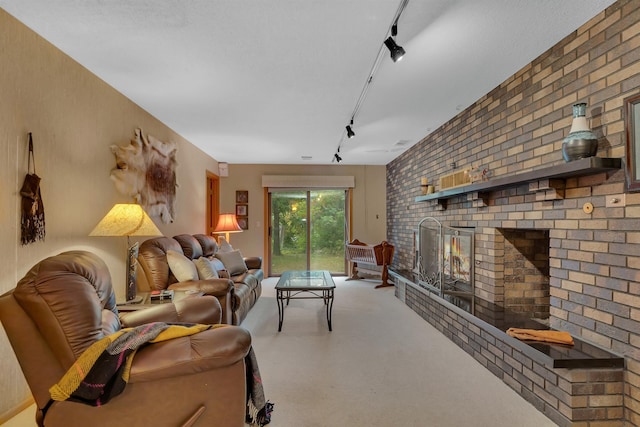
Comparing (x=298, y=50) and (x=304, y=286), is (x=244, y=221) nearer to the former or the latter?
(x=304, y=286)

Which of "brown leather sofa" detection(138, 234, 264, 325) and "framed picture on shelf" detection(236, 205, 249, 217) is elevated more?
"framed picture on shelf" detection(236, 205, 249, 217)

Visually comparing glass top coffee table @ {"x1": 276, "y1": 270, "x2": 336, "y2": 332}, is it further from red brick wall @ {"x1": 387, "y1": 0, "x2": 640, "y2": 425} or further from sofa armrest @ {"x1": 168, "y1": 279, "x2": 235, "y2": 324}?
red brick wall @ {"x1": 387, "y1": 0, "x2": 640, "y2": 425}

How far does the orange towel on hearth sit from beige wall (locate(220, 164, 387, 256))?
4.76m

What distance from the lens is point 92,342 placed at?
1.28m

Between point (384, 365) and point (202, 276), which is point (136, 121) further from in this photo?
point (384, 365)

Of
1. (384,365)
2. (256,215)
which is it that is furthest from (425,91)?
(256,215)

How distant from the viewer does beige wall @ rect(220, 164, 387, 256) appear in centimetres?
663

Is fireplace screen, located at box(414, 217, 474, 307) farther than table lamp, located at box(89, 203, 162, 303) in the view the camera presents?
Yes

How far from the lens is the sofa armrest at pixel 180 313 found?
1936mm

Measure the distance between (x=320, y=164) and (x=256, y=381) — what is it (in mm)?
5465

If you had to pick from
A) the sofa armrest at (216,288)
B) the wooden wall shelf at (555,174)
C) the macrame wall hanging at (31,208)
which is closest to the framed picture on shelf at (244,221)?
the sofa armrest at (216,288)

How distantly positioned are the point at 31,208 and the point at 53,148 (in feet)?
1.58

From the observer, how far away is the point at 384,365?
2.56 meters

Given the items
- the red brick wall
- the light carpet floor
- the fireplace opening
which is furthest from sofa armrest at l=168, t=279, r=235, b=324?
the red brick wall
